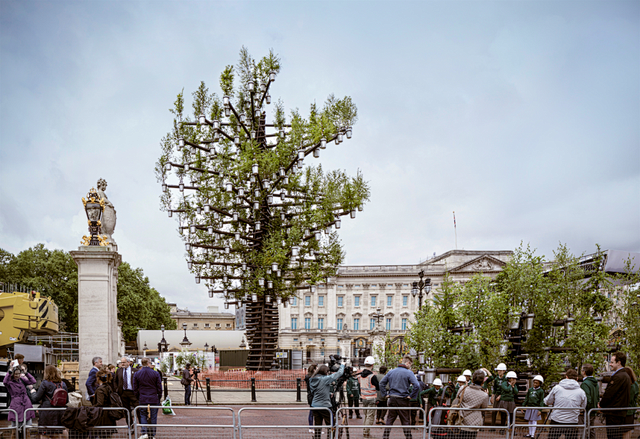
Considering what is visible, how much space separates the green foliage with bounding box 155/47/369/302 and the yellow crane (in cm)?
738

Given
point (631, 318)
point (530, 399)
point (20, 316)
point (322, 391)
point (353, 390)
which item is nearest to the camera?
point (322, 391)

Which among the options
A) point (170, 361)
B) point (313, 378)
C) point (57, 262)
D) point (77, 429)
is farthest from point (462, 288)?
point (57, 262)

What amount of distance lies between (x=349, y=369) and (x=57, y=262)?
51.0 meters

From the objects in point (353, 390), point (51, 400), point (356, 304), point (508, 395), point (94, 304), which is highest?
point (94, 304)

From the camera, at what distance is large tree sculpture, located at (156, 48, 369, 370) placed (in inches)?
1000

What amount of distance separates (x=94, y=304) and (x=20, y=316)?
206 inches

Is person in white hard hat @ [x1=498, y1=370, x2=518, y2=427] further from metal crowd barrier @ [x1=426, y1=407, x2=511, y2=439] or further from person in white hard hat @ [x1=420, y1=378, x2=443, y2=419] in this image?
metal crowd barrier @ [x1=426, y1=407, x2=511, y2=439]

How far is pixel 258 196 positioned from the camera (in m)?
26.2

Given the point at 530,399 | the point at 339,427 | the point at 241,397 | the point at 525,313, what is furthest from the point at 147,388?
the point at 241,397

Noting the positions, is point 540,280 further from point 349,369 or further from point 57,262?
point 57,262

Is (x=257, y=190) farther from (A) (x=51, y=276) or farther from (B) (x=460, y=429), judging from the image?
(A) (x=51, y=276)

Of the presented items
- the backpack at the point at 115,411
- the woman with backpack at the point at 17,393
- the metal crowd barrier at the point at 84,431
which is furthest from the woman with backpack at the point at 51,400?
the woman with backpack at the point at 17,393

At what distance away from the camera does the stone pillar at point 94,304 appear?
16953mm

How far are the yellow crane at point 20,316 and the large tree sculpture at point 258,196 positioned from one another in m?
7.37
